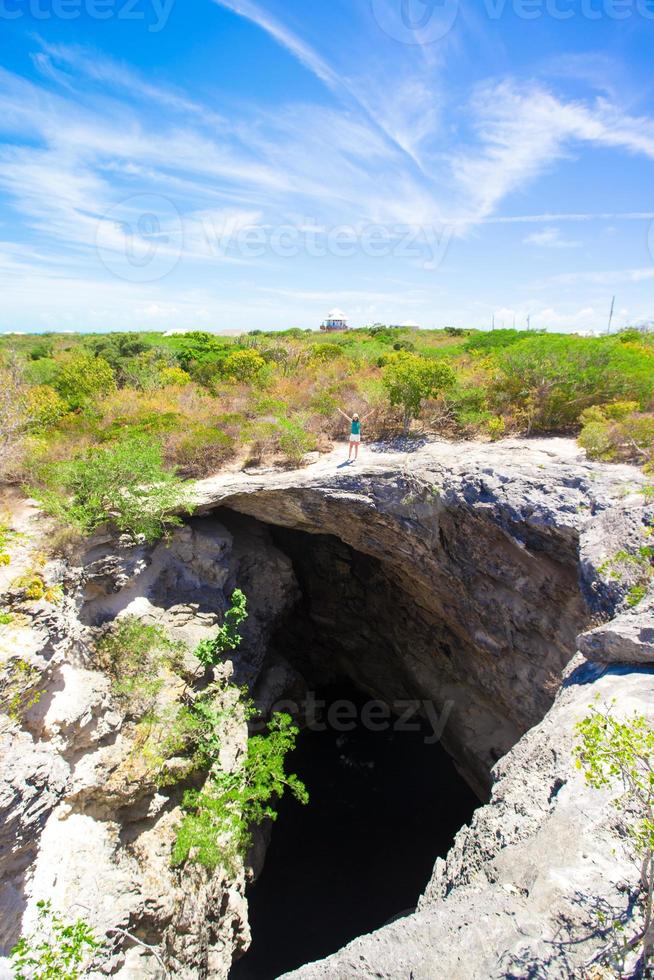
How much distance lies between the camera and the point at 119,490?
975 centimetres

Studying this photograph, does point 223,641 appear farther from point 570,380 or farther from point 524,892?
point 570,380

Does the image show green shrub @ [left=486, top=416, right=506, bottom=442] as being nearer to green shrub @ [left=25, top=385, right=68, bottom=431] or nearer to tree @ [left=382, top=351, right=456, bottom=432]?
tree @ [left=382, top=351, right=456, bottom=432]

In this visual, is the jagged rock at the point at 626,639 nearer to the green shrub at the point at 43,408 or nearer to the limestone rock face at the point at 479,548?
the limestone rock face at the point at 479,548

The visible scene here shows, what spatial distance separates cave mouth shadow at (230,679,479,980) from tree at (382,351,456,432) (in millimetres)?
9876

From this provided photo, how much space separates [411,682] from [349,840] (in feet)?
14.2

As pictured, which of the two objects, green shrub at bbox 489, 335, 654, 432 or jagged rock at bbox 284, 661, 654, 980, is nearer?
jagged rock at bbox 284, 661, 654, 980

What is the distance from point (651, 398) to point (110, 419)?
→ 553 inches

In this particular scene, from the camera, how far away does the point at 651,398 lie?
38.8ft

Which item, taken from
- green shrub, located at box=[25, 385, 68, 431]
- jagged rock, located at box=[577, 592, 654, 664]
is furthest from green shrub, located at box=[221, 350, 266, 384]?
jagged rock, located at box=[577, 592, 654, 664]

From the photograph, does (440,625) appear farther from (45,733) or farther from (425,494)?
(45,733)

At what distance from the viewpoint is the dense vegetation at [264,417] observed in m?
9.53

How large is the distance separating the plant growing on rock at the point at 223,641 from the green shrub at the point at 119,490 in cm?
221

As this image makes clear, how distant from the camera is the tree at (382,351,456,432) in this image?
39.2 ft

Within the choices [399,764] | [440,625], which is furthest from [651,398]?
[399,764]
